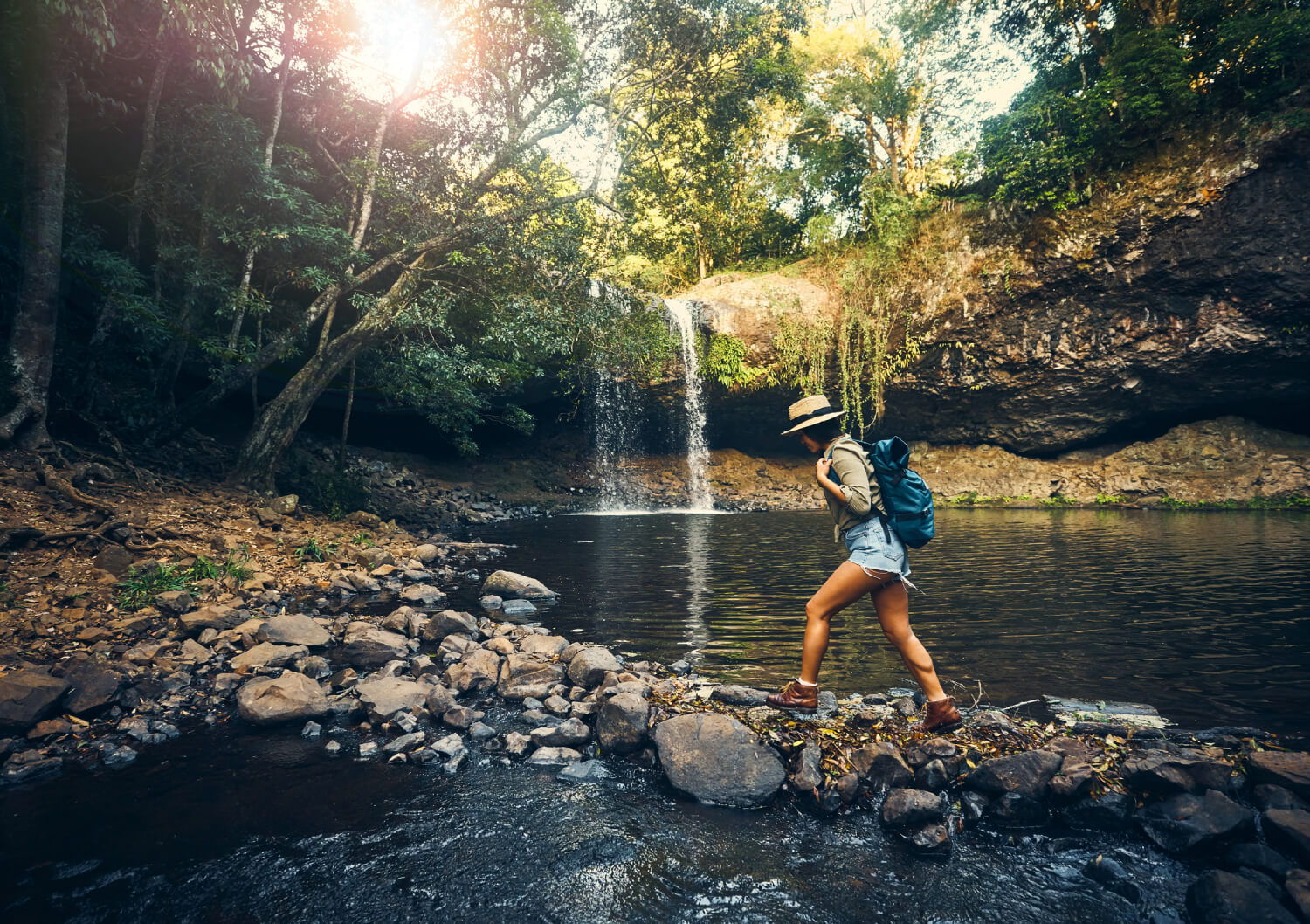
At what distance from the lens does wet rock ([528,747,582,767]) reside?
140 inches

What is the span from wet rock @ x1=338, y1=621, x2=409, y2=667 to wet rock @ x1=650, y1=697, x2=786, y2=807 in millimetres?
2798

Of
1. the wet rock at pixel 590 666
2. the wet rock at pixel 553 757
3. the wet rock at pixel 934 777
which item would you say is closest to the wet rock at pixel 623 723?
the wet rock at pixel 553 757

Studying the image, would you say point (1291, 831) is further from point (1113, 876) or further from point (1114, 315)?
point (1114, 315)

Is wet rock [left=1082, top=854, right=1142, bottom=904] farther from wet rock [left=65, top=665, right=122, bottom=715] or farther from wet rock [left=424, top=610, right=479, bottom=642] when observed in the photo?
wet rock [left=65, top=665, right=122, bottom=715]

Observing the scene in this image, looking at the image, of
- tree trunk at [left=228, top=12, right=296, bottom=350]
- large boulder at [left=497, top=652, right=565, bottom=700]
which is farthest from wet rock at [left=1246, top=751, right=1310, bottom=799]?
tree trunk at [left=228, top=12, right=296, bottom=350]

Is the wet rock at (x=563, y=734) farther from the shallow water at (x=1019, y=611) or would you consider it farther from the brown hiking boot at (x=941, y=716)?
the brown hiking boot at (x=941, y=716)

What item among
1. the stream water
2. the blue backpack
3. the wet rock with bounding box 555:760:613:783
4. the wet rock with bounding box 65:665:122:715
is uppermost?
the blue backpack

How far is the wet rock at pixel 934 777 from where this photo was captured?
3002 mm

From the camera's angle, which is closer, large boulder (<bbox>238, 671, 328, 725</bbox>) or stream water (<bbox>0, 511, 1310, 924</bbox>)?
stream water (<bbox>0, 511, 1310, 924</bbox>)

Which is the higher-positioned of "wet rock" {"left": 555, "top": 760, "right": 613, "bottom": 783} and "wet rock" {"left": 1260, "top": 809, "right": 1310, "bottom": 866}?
"wet rock" {"left": 1260, "top": 809, "right": 1310, "bottom": 866}

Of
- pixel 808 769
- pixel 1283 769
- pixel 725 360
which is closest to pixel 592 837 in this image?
pixel 808 769

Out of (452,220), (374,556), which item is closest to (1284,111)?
(452,220)

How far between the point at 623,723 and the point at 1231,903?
2724mm

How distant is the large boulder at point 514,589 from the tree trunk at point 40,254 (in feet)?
20.6
